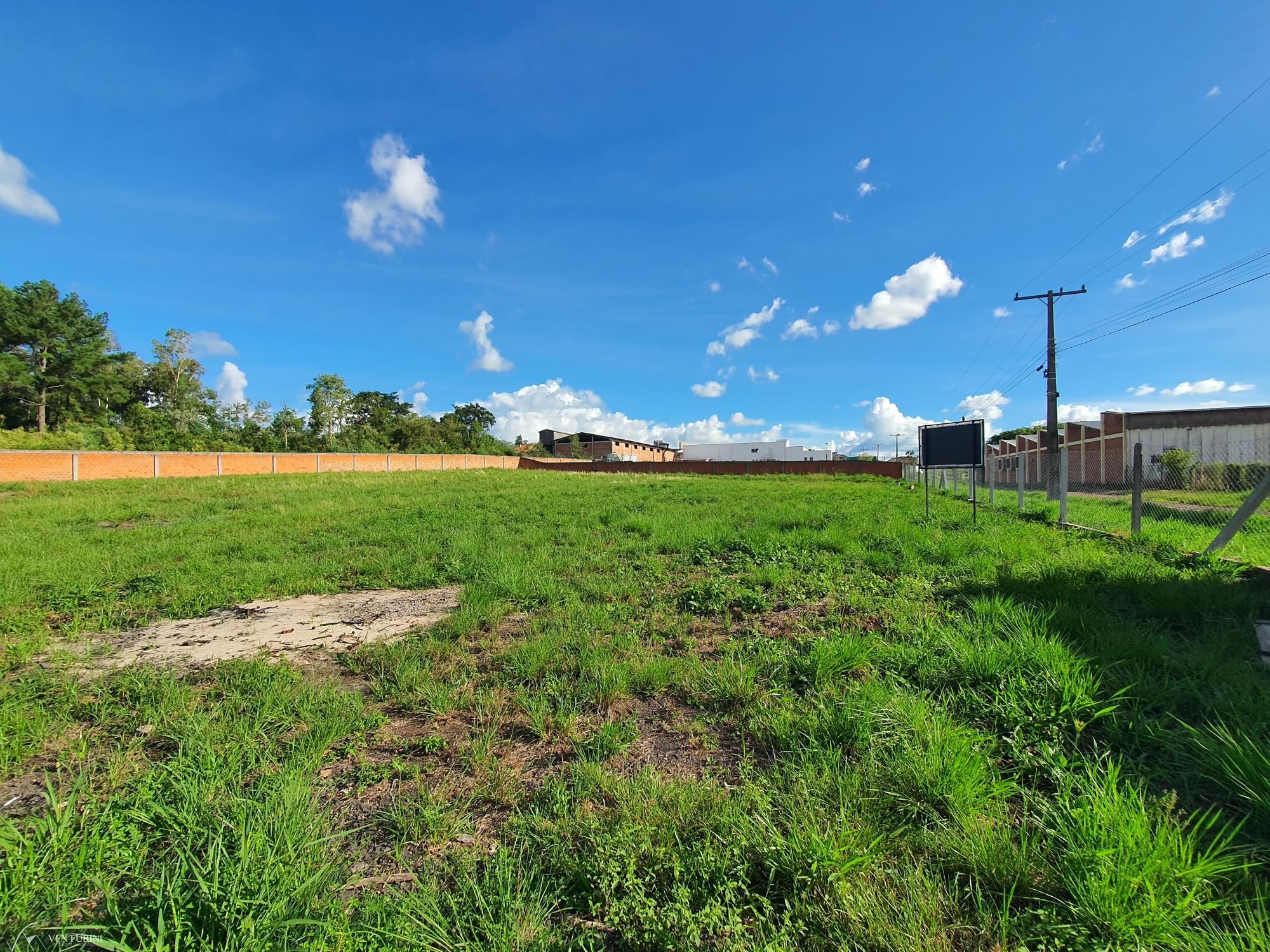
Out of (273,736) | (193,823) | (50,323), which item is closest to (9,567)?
(273,736)

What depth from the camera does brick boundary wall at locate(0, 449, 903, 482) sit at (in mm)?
21391

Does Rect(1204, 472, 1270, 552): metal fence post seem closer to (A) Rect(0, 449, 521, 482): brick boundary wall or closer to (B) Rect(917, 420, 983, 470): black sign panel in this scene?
(B) Rect(917, 420, 983, 470): black sign panel

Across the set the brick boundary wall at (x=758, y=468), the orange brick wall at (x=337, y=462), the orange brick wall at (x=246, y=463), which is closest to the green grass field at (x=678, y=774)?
the orange brick wall at (x=246, y=463)

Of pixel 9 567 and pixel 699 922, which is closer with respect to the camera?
pixel 699 922

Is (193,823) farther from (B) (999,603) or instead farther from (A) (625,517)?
(A) (625,517)

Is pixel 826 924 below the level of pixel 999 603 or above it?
below

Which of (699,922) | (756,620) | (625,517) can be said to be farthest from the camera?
(625,517)

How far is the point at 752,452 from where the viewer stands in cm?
7094

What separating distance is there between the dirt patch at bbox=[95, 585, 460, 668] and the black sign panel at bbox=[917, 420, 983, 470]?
30.1 ft

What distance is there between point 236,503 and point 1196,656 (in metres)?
16.5

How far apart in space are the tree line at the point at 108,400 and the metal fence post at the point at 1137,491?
143ft

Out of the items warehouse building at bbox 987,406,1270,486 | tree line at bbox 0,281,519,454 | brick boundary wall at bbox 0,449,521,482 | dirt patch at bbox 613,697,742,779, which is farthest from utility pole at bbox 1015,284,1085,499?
tree line at bbox 0,281,519,454

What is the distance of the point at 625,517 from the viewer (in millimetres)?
8852

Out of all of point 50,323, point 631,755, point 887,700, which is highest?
point 50,323
